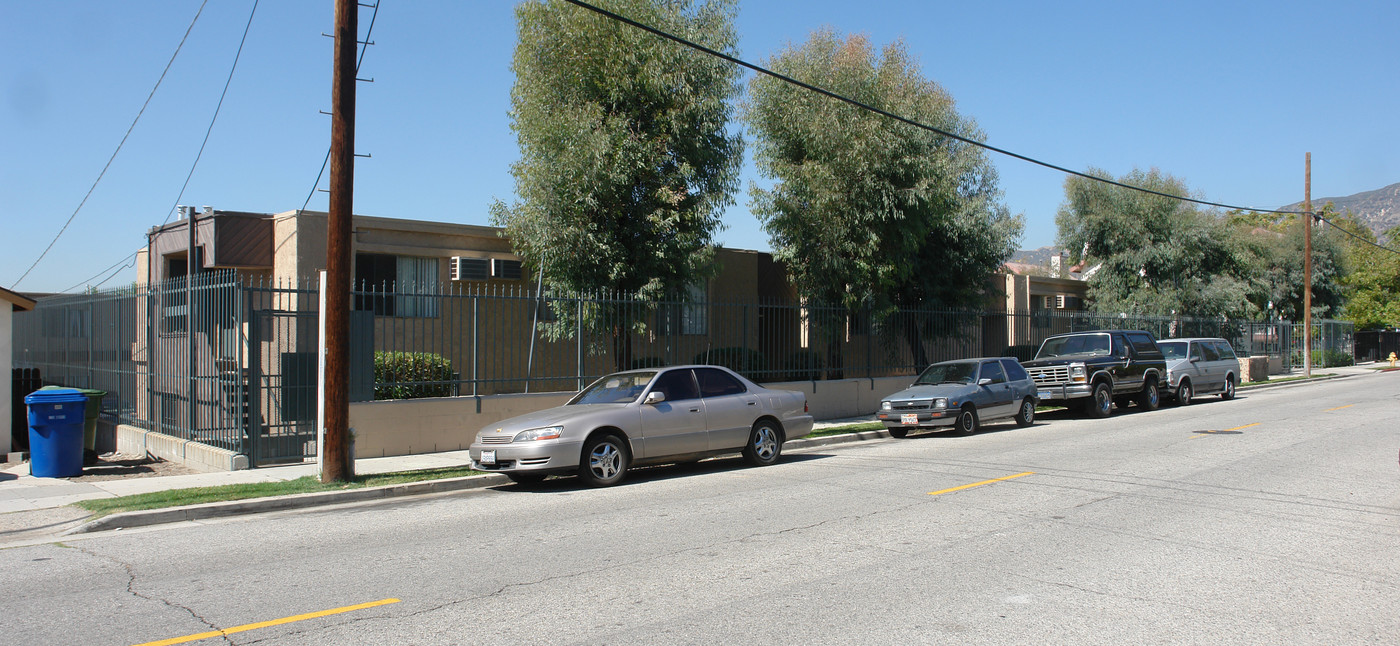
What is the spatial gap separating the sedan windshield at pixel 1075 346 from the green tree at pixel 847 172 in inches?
128

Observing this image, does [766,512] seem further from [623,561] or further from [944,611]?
[944,611]

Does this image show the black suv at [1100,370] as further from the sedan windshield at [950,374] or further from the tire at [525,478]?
the tire at [525,478]

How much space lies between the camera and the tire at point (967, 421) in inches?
666

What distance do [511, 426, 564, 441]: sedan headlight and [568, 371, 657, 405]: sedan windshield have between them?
1.17 m

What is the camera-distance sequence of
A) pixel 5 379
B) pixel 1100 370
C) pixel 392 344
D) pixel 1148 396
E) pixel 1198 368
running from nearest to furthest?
pixel 5 379 → pixel 392 344 → pixel 1100 370 → pixel 1148 396 → pixel 1198 368

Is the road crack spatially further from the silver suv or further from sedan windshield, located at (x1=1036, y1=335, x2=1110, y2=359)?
the silver suv

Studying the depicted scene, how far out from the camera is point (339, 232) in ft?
35.8

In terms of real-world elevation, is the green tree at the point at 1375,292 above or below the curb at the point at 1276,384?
above

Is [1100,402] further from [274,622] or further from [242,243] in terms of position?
[274,622]

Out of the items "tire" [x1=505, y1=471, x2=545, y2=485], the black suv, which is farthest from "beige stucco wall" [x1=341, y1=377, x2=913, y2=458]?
the black suv

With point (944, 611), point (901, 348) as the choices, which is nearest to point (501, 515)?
point (944, 611)

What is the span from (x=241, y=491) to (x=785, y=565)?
686cm

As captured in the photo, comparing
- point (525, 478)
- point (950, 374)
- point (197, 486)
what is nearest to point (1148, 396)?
point (950, 374)

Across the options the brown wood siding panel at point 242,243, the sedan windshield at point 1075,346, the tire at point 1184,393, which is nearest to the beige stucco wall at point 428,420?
the brown wood siding panel at point 242,243
